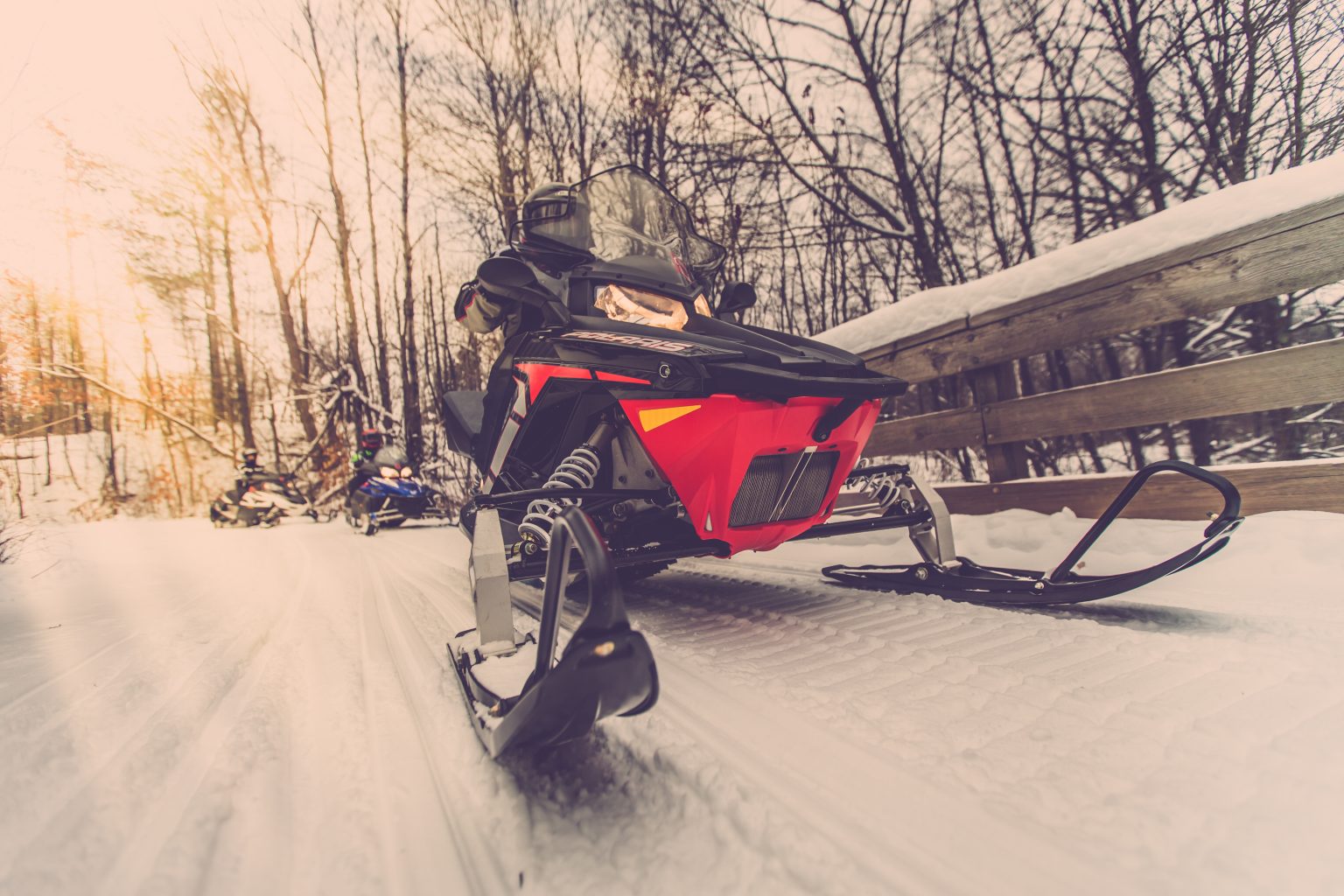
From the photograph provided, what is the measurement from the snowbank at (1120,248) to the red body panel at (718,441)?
2.13 meters

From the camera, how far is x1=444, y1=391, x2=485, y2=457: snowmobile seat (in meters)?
2.96

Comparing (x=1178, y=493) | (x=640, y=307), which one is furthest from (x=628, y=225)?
(x=1178, y=493)

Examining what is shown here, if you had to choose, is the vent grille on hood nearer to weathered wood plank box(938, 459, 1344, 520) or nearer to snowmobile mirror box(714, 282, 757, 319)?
snowmobile mirror box(714, 282, 757, 319)

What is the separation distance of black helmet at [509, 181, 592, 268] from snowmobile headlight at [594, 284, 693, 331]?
0.22 m

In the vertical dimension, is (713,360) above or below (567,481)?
above

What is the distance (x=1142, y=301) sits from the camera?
107 inches

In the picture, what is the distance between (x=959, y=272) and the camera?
24.1 ft

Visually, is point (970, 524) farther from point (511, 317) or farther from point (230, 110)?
point (230, 110)

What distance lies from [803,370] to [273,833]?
5.23 ft

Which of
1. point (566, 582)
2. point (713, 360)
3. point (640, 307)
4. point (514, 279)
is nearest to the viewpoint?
point (566, 582)

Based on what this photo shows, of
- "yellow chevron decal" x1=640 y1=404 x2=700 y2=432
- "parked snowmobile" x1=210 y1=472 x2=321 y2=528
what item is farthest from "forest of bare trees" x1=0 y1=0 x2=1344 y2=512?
"yellow chevron decal" x1=640 y1=404 x2=700 y2=432

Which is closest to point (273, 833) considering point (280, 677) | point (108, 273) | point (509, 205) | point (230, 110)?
point (280, 677)

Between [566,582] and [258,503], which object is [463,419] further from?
[258,503]

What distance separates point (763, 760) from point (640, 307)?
1649mm
